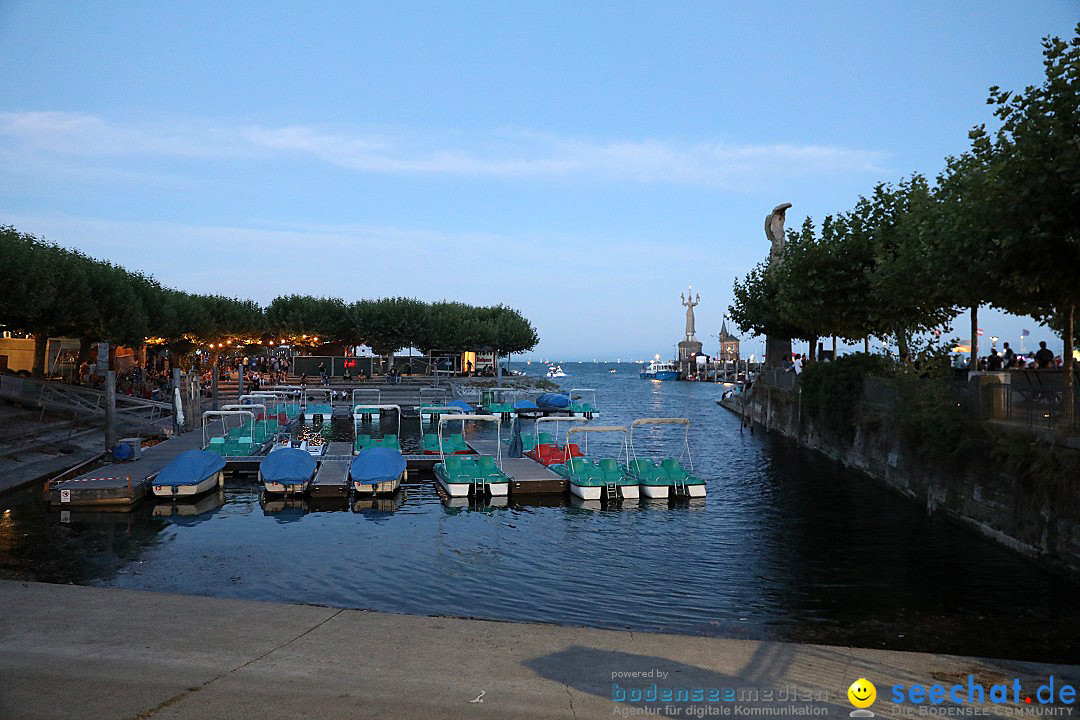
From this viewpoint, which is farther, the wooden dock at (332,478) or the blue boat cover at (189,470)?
the wooden dock at (332,478)

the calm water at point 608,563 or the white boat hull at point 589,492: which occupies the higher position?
the white boat hull at point 589,492

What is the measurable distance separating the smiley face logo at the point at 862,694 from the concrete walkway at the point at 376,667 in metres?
0.14

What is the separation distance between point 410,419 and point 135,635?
171 ft

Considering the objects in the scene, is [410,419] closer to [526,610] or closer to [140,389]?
[140,389]

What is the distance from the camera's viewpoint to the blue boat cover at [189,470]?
26688mm

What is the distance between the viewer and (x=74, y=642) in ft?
35.6

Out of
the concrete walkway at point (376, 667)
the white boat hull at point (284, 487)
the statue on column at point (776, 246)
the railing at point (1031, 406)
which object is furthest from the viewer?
the statue on column at point (776, 246)

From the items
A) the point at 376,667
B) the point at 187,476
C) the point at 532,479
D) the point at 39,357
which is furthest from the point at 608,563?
the point at 39,357

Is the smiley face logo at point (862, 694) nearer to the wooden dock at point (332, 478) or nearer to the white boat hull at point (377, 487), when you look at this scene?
the white boat hull at point (377, 487)

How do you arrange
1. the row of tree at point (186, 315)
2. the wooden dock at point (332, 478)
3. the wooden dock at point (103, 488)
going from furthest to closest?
the row of tree at point (186, 315) < the wooden dock at point (332, 478) < the wooden dock at point (103, 488)

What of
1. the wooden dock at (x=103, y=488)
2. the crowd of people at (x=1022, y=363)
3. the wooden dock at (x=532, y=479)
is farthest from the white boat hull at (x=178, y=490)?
the crowd of people at (x=1022, y=363)

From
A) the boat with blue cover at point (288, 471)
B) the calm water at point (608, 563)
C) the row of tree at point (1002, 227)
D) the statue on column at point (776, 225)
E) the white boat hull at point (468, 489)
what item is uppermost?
the statue on column at point (776, 225)

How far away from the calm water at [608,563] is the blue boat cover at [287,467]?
1006 millimetres

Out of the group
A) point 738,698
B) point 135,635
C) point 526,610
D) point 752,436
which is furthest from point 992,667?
point 752,436
